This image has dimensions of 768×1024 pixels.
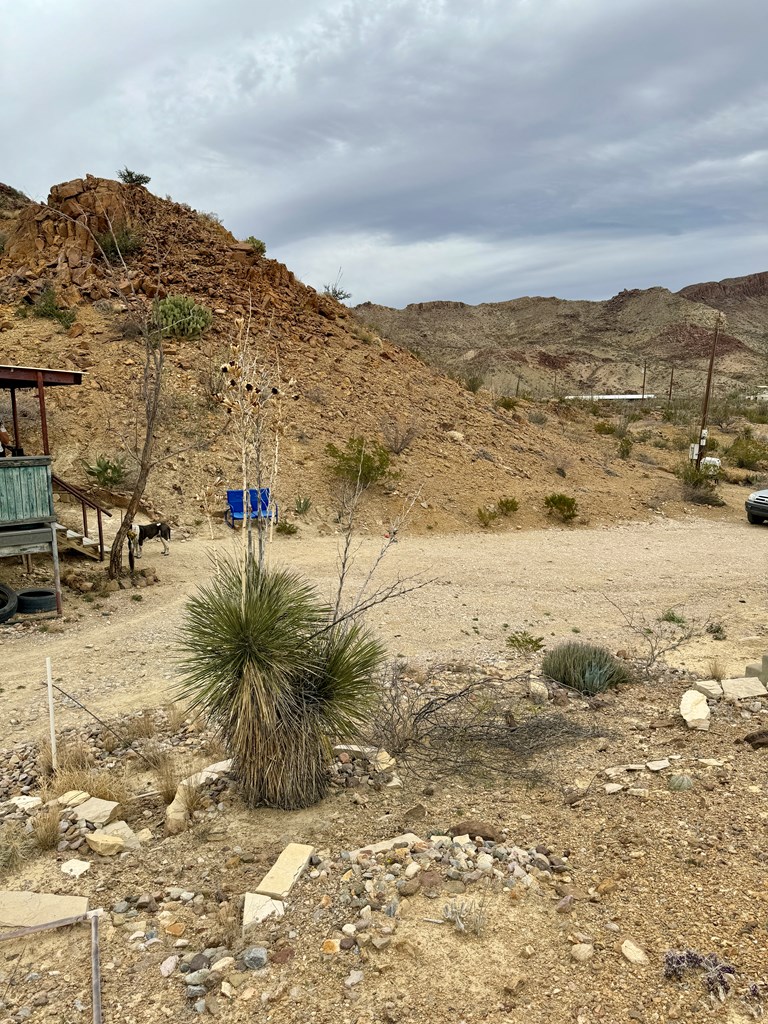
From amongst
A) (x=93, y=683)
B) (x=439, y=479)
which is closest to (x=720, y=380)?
(x=439, y=479)

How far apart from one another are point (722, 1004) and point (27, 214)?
26.7m

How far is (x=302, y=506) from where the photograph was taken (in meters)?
15.0

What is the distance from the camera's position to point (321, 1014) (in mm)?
2645

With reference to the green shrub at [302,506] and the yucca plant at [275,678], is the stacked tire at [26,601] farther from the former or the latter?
the green shrub at [302,506]

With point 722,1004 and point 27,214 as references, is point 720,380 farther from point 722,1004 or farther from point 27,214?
point 722,1004

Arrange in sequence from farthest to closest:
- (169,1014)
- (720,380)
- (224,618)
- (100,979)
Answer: (720,380) < (224,618) < (100,979) < (169,1014)

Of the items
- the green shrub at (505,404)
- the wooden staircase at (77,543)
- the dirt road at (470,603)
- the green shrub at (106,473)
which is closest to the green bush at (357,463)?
the dirt road at (470,603)

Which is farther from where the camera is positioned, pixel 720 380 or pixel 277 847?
pixel 720 380

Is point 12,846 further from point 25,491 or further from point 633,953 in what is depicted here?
point 25,491

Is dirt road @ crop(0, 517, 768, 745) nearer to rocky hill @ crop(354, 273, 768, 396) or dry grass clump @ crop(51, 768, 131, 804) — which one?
dry grass clump @ crop(51, 768, 131, 804)

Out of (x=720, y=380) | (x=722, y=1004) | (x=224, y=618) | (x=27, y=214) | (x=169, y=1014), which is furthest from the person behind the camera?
(x=720, y=380)

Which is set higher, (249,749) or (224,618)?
(224,618)

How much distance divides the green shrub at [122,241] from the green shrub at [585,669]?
798 inches

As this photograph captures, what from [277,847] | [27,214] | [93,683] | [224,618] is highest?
[27,214]
